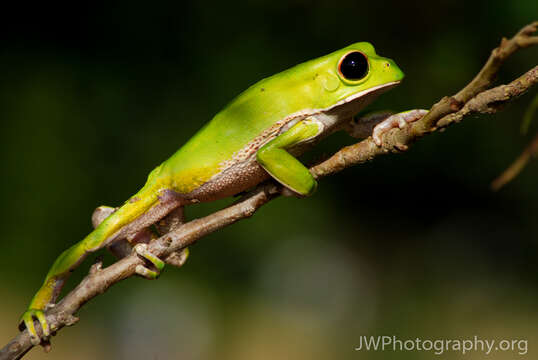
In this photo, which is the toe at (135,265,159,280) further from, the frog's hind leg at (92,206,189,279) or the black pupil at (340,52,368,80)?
the black pupil at (340,52,368,80)

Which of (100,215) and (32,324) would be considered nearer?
(32,324)

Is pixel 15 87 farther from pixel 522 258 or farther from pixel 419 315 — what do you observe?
pixel 522 258

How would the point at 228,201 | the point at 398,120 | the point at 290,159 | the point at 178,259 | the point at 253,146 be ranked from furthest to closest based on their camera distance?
the point at 228,201
the point at 178,259
the point at 253,146
the point at 290,159
the point at 398,120

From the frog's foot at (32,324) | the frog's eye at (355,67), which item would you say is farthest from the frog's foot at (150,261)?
the frog's eye at (355,67)

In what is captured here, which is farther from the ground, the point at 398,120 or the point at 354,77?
the point at 354,77

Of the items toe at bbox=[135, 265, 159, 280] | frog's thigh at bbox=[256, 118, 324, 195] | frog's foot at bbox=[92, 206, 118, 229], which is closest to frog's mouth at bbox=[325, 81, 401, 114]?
frog's thigh at bbox=[256, 118, 324, 195]

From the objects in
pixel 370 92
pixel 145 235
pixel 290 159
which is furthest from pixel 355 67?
pixel 145 235

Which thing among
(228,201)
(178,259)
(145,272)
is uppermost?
(228,201)

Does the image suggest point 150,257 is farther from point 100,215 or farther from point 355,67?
point 355,67
